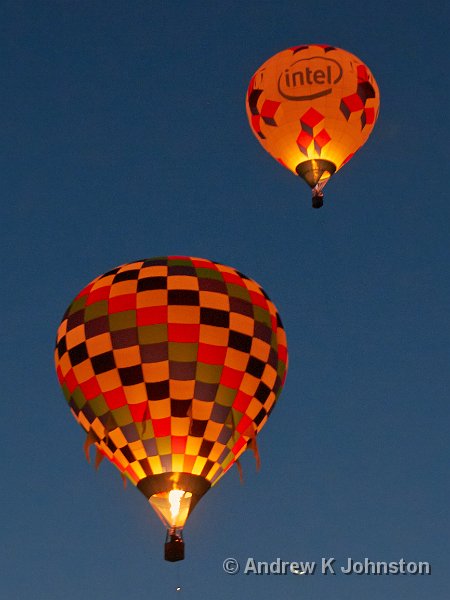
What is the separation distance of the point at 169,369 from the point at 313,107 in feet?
18.2

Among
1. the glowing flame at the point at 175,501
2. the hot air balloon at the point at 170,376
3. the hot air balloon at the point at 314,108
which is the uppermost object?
the hot air balloon at the point at 314,108

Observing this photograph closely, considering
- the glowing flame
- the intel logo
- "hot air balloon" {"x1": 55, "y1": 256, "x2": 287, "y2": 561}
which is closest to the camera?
the glowing flame

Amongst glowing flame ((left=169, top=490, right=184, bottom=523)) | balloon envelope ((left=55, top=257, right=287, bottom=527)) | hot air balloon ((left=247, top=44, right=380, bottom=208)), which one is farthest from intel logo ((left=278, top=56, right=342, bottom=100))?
glowing flame ((left=169, top=490, right=184, bottom=523))

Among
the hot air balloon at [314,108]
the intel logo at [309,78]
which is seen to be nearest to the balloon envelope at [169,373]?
the hot air balloon at [314,108]

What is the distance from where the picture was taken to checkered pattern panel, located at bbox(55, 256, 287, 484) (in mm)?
20297

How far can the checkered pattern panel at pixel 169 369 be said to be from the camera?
20.3m

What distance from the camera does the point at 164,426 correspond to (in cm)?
2025

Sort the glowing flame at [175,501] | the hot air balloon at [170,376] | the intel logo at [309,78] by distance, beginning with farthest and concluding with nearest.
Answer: the intel logo at [309,78] < the hot air balloon at [170,376] < the glowing flame at [175,501]

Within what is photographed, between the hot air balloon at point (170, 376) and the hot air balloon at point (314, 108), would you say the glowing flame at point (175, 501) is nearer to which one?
the hot air balloon at point (170, 376)

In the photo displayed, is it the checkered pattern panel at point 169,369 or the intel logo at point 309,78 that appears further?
the intel logo at point 309,78

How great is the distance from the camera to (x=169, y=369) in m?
20.4

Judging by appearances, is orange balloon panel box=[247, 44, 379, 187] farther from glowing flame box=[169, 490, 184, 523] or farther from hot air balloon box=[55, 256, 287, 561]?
glowing flame box=[169, 490, 184, 523]

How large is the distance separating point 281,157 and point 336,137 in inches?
39.0

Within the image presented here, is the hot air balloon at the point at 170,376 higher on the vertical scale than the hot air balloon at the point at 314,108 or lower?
lower
